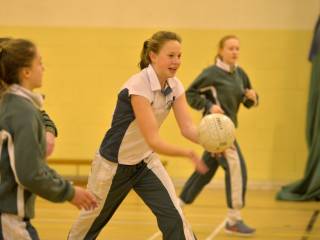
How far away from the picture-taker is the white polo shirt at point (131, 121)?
399 centimetres

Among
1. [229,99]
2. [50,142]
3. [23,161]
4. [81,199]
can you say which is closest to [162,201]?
[50,142]

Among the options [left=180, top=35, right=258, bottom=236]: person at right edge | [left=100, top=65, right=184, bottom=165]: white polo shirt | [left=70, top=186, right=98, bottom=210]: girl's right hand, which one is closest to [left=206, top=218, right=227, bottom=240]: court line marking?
[left=180, top=35, right=258, bottom=236]: person at right edge

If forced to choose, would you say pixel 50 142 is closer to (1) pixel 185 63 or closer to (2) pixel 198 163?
(2) pixel 198 163

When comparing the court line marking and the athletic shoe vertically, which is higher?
the athletic shoe

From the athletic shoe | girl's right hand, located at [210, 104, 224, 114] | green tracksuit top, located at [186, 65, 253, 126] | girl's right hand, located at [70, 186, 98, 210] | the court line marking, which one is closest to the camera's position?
girl's right hand, located at [70, 186, 98, 210]

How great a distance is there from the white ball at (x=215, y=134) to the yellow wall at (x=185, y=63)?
5.13m

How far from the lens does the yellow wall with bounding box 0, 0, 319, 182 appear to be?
30.1ft

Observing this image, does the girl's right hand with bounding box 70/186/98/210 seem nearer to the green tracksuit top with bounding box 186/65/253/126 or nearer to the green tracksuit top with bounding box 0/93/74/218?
the green tracksuit top with bounding box 0/93/74/218

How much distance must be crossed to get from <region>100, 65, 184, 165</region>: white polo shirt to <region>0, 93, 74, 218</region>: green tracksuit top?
47.5 inches

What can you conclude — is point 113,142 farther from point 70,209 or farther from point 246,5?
point 246,5

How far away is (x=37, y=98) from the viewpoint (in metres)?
2.85

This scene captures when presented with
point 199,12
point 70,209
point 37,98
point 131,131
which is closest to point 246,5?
point 199,12

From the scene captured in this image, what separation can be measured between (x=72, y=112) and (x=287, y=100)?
3058 millimetres

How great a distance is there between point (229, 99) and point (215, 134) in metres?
2.45
